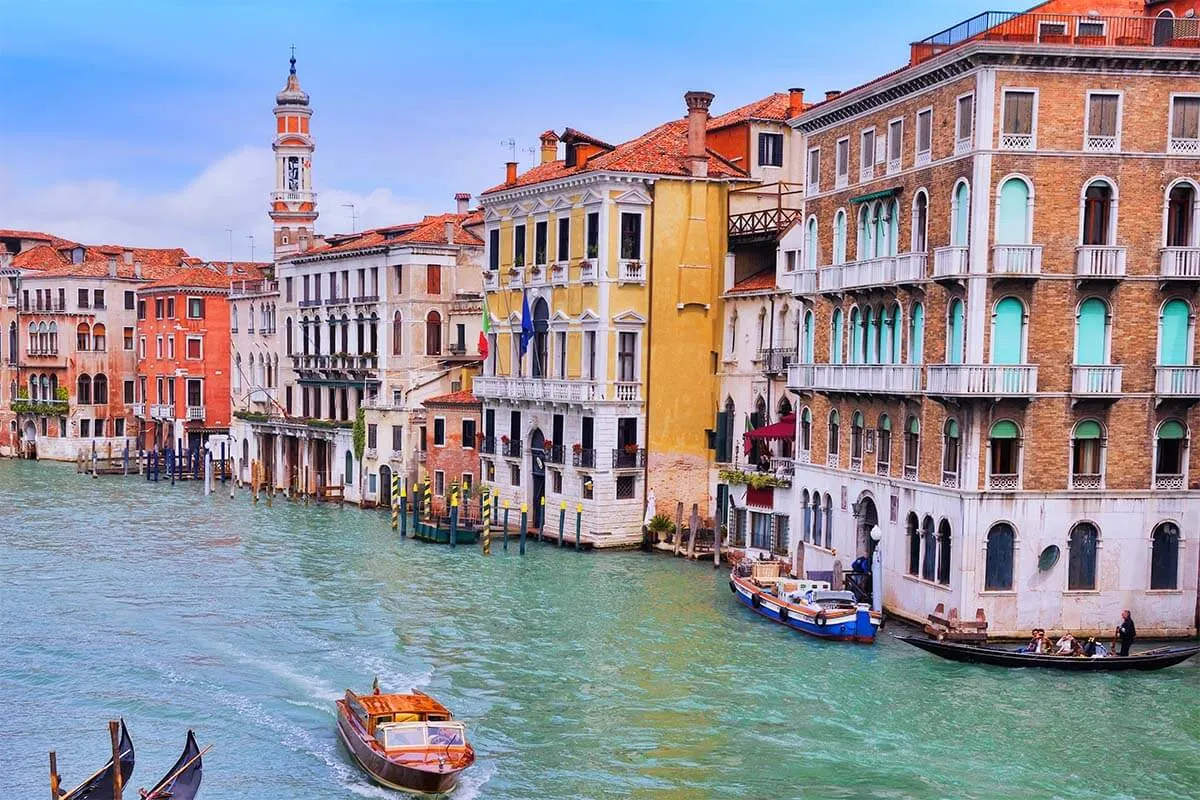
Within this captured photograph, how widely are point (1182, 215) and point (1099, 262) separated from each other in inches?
75.4

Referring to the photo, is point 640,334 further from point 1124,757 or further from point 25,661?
point 1124,757

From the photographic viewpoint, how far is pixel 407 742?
1912 centimetres

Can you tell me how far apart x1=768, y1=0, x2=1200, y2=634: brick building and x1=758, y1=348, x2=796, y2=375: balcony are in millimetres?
8665

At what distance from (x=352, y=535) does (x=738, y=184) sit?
14566 mm

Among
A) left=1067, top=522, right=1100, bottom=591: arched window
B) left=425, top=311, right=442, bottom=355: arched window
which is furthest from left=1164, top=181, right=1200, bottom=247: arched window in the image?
left=425, top=311, right=442, bottom=355: arched window

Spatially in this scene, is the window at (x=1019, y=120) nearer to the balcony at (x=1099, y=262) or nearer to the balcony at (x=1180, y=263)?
the balcony at (x=1099, y=262)

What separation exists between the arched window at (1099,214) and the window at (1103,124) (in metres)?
0.62

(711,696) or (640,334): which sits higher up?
(640,334)

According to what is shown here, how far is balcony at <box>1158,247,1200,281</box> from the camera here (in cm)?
2522

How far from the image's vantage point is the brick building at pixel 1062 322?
82.1 ft

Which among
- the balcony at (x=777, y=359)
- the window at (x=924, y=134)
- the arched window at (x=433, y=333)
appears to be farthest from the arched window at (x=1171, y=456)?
the arched window at (x=433, y=333)

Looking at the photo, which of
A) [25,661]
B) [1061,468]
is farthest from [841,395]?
[25,661]

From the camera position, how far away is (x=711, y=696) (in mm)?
22984

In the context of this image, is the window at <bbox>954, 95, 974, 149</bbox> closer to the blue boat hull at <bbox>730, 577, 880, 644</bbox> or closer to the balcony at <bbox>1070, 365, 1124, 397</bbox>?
the balcony at <bbox>1070, 365, 1124, 397</bbox>
